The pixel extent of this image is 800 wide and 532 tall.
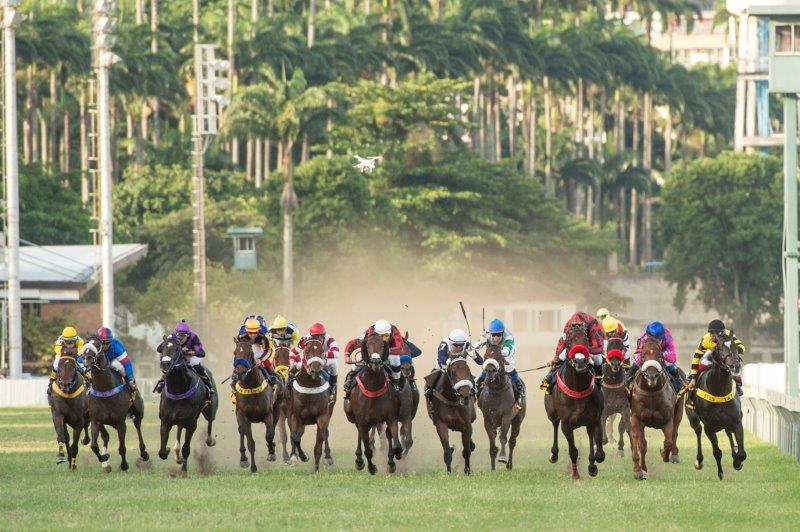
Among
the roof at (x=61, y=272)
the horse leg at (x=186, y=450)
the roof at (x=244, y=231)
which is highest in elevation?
the roof at (x=244, y=231)

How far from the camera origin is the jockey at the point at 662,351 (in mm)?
24641

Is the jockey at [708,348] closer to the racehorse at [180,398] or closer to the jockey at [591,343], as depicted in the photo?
the jockey at [591,343]

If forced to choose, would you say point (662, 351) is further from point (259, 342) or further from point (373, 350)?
point (259, 342)

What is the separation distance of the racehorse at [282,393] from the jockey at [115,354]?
2.20 metres

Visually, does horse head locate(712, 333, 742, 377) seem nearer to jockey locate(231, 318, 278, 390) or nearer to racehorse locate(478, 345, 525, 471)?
racehorse locate(478, 345, 525, 471)

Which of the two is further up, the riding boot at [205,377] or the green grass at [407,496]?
the riding boot at [205,377]

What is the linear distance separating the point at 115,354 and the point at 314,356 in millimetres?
2604

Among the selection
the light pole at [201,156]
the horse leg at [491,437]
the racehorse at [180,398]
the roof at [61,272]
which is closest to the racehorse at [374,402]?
the horse leg at [491,437]

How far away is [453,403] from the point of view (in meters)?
26.2

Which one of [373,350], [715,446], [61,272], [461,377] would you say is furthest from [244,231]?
[715,446]

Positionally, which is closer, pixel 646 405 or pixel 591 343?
pixel 591 343

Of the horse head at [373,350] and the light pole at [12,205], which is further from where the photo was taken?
the light pole at [12,205]

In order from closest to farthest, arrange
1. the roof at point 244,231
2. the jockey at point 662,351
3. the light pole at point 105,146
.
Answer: the jockey at point 662,351 → the light pole at point 105,146 → the roof at point 244,231

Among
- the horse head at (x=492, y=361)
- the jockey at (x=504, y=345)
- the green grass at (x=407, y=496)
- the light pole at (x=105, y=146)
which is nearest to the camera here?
the green grass at (x=407, y=496)
